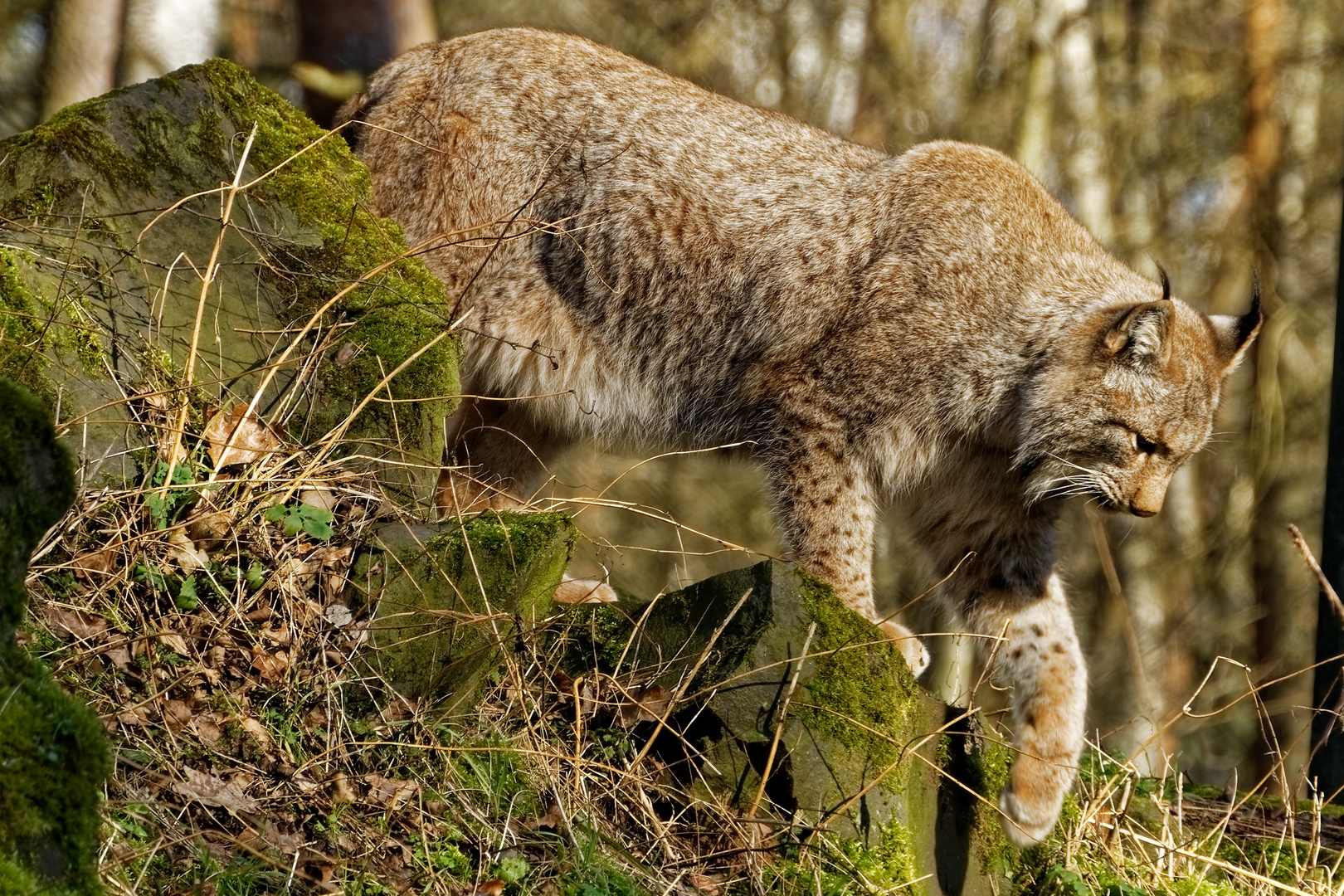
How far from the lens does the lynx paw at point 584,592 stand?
414cm

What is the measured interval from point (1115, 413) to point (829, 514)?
106cm

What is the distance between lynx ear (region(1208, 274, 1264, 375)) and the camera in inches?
189

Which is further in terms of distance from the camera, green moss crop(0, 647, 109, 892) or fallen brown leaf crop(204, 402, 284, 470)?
fallen brown leaf crop(204, 402, 284, 470)

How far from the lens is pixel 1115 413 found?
185 inches

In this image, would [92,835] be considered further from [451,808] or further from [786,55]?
[786,55]

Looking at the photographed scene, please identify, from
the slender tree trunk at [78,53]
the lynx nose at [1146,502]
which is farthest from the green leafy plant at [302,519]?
the slender tree trunk at [78,53]

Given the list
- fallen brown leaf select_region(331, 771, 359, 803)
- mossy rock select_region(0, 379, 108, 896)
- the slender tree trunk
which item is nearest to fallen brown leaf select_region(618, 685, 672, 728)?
fallen brown leaf select_region(331, 771, 359, 803)

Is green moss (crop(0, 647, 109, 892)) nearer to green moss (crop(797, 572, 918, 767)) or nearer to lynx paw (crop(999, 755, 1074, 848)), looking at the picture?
green moss (crop(797, 572, 918, 767))

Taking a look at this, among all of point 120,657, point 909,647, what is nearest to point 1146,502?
point 909,647

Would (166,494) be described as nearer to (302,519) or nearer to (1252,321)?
(302,519)

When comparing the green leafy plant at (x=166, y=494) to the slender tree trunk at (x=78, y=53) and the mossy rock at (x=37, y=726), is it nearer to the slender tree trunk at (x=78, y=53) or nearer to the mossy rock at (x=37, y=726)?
the mossy rock at (x=37, y=726)

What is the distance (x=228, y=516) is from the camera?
341 cm

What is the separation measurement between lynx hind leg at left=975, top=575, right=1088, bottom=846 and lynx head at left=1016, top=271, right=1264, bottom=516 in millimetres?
460

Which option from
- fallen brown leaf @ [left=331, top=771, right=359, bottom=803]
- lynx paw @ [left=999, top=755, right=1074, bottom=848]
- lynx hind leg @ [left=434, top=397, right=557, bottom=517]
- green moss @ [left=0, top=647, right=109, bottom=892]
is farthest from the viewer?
lynx hind leg @ [left=434, top=397, right=557, bottom=517]
